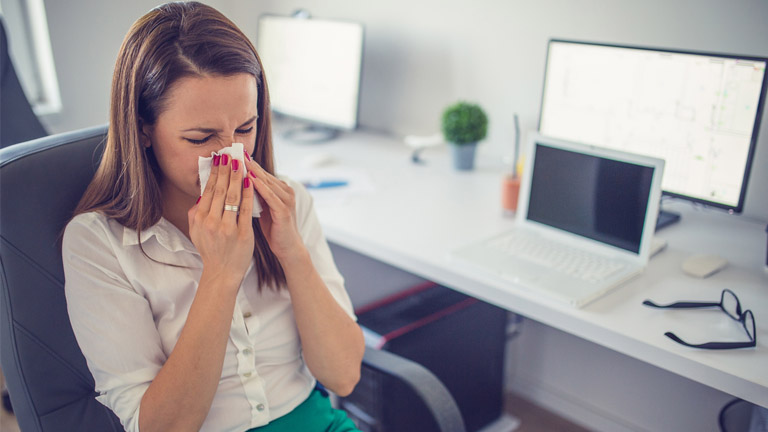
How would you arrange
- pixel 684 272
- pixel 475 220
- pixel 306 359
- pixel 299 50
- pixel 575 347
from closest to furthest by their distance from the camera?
1. pixel 306 359
2. pixel 684 272
3. pixel 475 220
4. pixel 575 347
5. pixel 299 50

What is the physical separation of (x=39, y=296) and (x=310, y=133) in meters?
1.52

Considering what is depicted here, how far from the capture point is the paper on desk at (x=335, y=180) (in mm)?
1669

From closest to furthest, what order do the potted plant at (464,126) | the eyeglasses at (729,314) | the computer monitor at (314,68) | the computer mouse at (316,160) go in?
1. the eyeglasses at (729,314)
2. the potted plant at (464,126)
3. the computer mouse at (316,160)
4. the computer monitor at (314,68)

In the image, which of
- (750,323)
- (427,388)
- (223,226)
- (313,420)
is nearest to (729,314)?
(750,323)

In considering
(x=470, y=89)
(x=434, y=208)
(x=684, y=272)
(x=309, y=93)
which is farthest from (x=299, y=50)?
(x=684, y=272)

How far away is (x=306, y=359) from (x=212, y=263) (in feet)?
0.86

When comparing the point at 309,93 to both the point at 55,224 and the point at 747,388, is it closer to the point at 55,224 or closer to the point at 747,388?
the point at 55,224

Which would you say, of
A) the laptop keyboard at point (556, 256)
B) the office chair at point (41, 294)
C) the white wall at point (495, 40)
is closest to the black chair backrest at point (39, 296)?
the office chair at point (41, 294)

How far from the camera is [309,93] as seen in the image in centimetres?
221

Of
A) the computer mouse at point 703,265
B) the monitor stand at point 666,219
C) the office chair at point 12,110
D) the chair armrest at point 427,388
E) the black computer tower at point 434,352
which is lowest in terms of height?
the black computer tower at point 434,352

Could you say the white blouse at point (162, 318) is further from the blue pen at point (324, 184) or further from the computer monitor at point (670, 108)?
the computer monitor at point (670, 108)

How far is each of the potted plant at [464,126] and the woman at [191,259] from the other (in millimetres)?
851

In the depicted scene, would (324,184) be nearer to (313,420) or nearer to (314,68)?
(314,68)

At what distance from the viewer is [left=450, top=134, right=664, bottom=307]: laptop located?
4.05 feet
